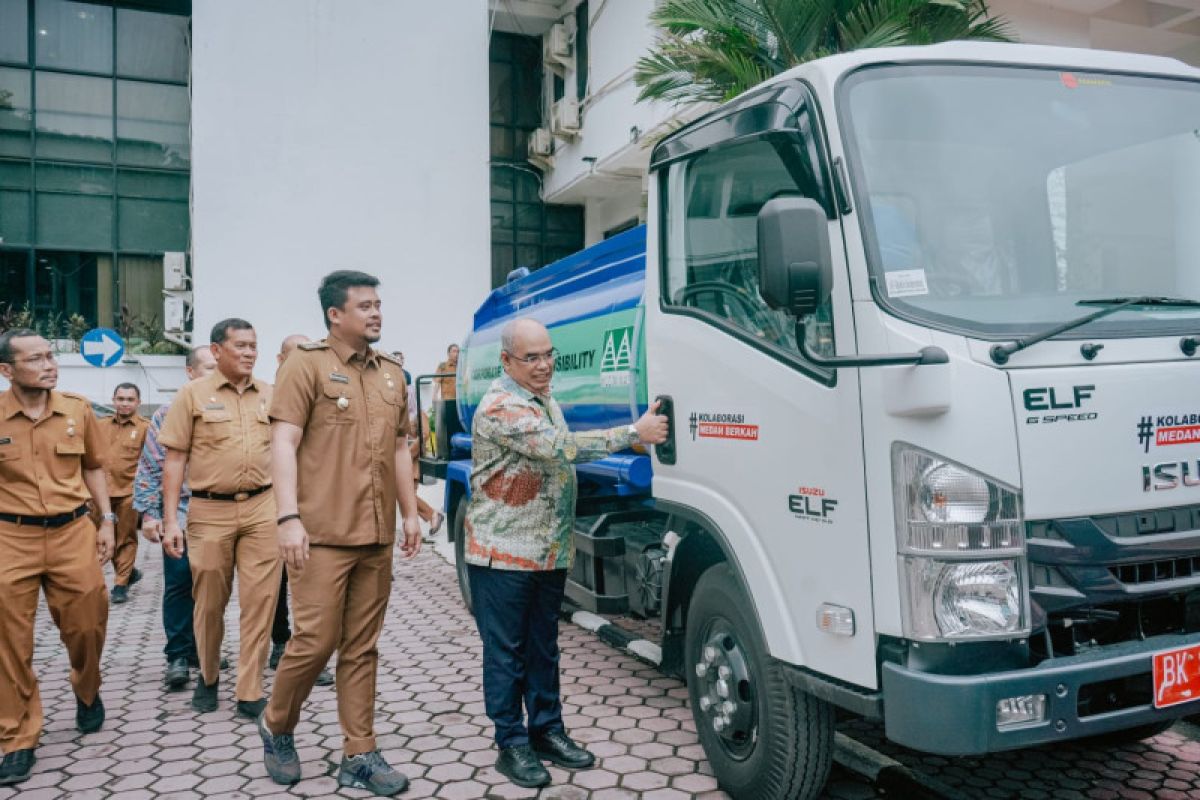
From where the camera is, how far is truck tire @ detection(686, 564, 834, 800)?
3.24 meters

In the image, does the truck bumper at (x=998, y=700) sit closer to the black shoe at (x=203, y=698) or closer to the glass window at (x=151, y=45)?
the black shoe at (x=203, y=698)

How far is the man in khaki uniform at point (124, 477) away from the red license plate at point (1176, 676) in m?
7.30

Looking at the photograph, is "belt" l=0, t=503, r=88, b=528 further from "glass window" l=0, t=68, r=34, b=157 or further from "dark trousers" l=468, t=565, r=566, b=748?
"glass window" l=0, t=68, r=34, b=157

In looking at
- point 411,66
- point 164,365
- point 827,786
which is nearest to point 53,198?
point 164,365

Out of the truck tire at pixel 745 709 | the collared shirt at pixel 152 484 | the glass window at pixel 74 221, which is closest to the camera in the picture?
the truck tire at pixel 745 709

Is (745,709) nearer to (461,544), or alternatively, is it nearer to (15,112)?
(461,544)

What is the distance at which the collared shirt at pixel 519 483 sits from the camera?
3.73 metres

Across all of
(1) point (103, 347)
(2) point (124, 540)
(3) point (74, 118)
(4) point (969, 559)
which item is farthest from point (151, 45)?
(4) point (969, 559)

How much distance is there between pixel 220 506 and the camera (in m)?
5.00

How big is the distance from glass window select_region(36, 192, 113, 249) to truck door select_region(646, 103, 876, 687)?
751 inches

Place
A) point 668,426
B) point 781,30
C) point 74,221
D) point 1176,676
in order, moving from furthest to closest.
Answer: point 74,221
point 781,30
point 668,426
point 1176,676

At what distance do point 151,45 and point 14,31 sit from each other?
2.51 metres

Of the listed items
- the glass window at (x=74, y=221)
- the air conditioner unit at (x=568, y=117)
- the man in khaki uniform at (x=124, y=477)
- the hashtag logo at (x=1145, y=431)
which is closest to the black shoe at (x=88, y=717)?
the man in khaki uniform at (x=124, y=477)

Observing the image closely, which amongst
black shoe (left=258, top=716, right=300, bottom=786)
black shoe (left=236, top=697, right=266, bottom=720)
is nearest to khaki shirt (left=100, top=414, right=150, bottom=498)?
black shoe (left=236, top=697, right=266, bottom=720)
